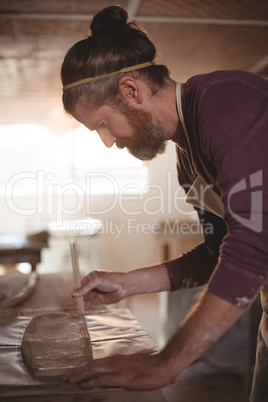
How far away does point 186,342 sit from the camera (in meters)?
0.74

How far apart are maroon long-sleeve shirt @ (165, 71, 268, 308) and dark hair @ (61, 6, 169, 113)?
18 cm

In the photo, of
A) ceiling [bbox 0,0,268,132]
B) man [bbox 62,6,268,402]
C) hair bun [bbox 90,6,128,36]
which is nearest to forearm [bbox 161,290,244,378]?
man [bbox 62,6,268,402]

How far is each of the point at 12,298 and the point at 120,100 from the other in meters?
0.77

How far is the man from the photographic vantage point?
0.74 metres

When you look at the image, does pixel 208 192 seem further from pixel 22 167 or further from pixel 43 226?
pixel 22 167

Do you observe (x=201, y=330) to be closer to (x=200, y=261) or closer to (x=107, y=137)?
(x=200, y=261)

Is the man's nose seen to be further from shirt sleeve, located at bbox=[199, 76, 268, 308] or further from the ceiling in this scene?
the ceiling

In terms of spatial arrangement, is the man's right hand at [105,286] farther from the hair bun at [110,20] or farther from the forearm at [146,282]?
the hair bun at [110,20]

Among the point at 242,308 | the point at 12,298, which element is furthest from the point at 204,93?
the point at 12,298

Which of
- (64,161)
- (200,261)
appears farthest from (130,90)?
(64,161)

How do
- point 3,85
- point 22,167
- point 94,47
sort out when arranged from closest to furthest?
point 94,47
point 3,85
point 22,167

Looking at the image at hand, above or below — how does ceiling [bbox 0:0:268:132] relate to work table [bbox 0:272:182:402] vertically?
above

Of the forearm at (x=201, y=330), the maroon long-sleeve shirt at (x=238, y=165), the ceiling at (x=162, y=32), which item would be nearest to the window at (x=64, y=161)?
the ceiling at (x=162, y=32)

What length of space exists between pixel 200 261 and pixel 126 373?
19.0 inches
